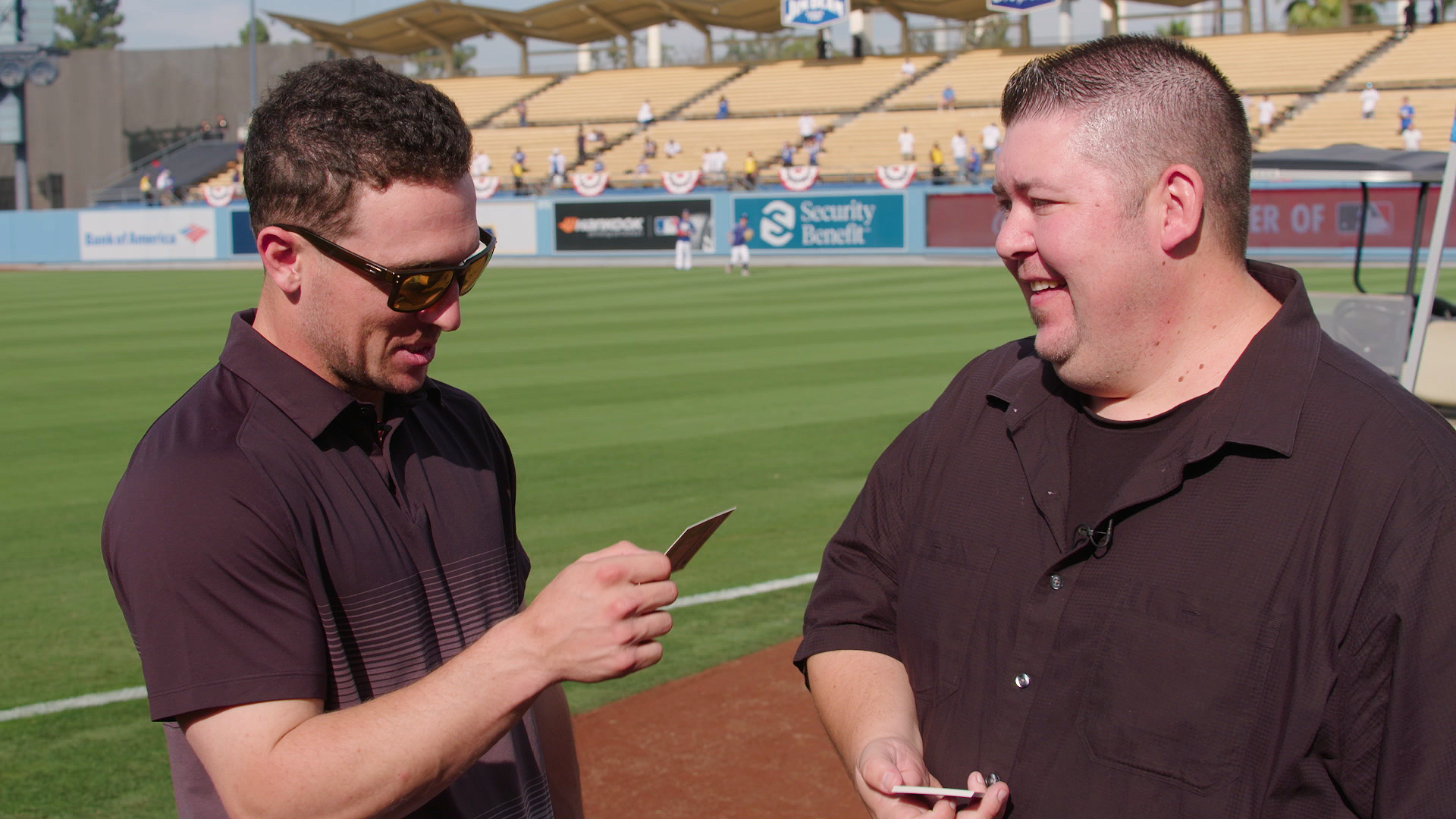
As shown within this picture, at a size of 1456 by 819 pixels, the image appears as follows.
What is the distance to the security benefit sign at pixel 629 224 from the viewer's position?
41281 mm

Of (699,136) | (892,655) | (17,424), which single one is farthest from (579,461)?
(699,136)

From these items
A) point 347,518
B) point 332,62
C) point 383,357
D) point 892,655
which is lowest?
point 892,655

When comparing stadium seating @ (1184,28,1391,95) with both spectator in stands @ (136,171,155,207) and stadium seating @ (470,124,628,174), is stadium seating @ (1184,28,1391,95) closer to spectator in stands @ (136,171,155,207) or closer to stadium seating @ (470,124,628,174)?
stadium seating @ (470,124,628,174)

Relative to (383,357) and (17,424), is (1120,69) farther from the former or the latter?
(17,424)

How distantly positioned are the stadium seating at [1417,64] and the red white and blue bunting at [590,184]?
976 inches

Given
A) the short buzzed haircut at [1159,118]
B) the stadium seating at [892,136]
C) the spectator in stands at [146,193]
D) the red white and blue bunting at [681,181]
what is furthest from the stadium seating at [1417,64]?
the short buzzed haircut at [1159,118]

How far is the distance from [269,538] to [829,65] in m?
55.0

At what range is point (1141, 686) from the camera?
87.2 inches

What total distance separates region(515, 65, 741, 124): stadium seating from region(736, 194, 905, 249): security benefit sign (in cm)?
1496

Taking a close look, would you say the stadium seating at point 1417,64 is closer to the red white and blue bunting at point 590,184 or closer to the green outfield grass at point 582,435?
the green outfield grass at point 582,435

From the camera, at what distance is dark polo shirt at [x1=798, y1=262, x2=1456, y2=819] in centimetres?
203

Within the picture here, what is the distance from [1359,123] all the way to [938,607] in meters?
42.5

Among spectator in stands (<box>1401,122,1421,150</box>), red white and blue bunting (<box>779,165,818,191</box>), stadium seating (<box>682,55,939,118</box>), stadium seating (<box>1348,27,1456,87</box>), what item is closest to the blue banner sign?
stadium seating (<box>682,55,939,118</box>)

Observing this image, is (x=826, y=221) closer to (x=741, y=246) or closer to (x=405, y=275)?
(x=741, y=246)
